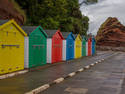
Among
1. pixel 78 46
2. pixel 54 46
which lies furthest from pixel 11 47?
pixel 78 46

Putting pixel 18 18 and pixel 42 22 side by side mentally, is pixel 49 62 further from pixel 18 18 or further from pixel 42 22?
pixel 42 22

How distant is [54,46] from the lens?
19.3 meters

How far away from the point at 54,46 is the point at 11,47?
292 inches

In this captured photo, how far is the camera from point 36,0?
38562 millimetres

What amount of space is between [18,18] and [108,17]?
6356cm

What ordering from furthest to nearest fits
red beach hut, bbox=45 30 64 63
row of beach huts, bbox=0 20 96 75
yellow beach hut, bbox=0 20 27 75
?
1. red beach hut, bbox=45 30 64 63
2. row of beach huts, bbox=0 20 96 75
3. yellow beach hut, bbox=0 20 27 75

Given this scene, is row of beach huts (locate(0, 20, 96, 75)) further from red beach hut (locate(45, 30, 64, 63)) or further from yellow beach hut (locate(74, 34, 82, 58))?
Result: yellow beach hut (locate(74, 34, 82, 58))

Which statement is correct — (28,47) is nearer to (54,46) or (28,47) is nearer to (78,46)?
Answer: (54,46)

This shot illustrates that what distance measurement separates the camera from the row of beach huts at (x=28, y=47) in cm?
1159

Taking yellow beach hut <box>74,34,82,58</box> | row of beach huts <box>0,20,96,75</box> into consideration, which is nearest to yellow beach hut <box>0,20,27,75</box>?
row of beach huts <box>0,20,96,75</box>

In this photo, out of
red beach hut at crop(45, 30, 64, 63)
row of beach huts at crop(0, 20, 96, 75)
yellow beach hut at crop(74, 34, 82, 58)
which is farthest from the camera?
yellow beach hut at crop(74, 34, 82, 58)

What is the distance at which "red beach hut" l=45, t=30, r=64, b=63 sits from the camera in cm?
1830

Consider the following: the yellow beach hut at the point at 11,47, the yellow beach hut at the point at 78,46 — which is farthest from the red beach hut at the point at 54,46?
the yellow beach hut at the point at 78,46

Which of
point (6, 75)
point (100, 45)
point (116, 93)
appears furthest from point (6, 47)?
point (100, 45)
